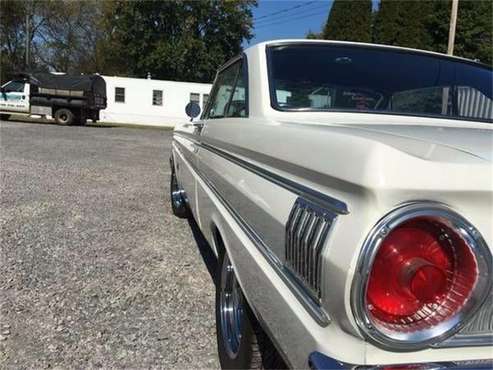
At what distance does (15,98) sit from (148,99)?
8.16m

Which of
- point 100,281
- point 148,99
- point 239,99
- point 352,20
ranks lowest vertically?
point 100,281

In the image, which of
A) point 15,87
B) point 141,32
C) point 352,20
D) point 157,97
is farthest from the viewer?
point 352,20

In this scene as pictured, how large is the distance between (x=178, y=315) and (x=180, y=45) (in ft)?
118

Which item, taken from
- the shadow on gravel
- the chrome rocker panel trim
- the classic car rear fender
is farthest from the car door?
the chrome rocker panel trim

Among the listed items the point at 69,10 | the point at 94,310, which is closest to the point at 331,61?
the point at 94,310

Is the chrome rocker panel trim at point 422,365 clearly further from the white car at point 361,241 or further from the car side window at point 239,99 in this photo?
the car side window at point 239,99

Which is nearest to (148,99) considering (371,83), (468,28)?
(468,28)

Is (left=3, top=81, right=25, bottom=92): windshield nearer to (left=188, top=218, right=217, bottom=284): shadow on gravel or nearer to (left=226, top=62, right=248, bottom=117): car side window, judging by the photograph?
(left=188, top=218, right=217, bottom=284): shadow on gravel

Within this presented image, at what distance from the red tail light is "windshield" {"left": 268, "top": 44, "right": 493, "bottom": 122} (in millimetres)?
1372

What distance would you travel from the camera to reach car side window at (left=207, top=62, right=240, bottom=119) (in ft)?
11.7

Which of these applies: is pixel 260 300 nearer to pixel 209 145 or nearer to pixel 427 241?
pixel 427 241

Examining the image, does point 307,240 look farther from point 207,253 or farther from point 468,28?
point 468,28

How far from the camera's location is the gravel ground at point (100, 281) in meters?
3.04

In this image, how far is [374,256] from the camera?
4.35ft
